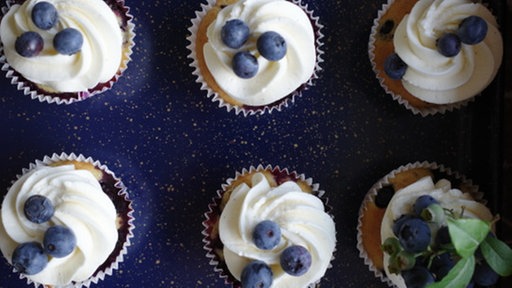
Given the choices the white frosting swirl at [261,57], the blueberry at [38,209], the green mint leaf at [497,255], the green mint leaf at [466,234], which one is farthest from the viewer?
the white frosting swirl at [261,57]

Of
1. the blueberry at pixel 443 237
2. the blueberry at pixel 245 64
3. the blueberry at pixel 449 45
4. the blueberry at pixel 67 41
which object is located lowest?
the blueberry at pixel 443 237

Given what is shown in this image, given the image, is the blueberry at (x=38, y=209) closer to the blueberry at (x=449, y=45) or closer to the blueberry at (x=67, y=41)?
the blueberry at (x=67, y=41)

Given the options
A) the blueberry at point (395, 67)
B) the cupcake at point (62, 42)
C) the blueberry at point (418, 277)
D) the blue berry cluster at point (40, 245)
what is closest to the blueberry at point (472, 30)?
the blueberry at point (395, 67)

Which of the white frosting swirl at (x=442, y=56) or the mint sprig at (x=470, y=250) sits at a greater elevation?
the white frosting swirl at (x=442, y=56)

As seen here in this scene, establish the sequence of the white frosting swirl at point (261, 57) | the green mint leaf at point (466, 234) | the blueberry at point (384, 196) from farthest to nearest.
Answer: the blueberry at point (384, 196) → the white frosting swirl at point (261, 57) → the green mint leaf at point (466, 234)

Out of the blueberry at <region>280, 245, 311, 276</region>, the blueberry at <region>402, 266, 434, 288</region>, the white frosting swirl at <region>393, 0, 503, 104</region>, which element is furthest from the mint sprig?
the white frosting swirl at <region>393, 0, 503, 104</region>

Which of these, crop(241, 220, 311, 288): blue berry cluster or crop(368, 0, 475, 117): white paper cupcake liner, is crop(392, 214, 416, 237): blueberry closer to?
crop(241, 220, 311, 288): blue berry cluster
